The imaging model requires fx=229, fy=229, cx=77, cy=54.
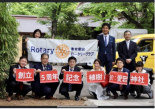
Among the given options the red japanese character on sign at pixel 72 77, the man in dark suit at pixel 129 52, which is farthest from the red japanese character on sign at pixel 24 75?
the man in dark suit at pixel 129 52

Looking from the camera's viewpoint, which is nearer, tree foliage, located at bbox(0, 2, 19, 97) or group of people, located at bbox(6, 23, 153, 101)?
tree foliage, located at bbox(0, 2, 19, 97)

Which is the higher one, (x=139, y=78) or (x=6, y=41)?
(x=6, y=41)

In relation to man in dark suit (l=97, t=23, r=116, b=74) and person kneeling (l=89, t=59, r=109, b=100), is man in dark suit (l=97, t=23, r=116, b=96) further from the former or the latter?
person kneeling (l=89, t=59, r=109, b=100)

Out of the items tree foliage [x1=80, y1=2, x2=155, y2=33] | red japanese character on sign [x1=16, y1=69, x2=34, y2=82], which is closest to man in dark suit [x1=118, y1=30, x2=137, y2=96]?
red japanese character on sign [x1=16, y1=69, x2=34, y2=82]

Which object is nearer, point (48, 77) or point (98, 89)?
point (48, 77)

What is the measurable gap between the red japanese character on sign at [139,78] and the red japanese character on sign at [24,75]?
2.58 metres

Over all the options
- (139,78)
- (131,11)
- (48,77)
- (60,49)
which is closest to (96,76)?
(139,78)

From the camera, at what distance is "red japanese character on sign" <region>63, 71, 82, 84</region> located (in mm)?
5805

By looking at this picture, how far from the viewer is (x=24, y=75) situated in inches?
223


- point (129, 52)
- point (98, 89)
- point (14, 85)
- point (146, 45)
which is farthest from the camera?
point (146, 45)

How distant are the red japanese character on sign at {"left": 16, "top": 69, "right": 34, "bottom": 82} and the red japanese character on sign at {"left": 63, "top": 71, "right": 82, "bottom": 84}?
84 cm

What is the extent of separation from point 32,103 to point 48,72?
89 centimetres

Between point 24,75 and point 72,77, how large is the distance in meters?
1.20

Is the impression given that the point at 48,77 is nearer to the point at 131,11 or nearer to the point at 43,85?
the point at 43,85
